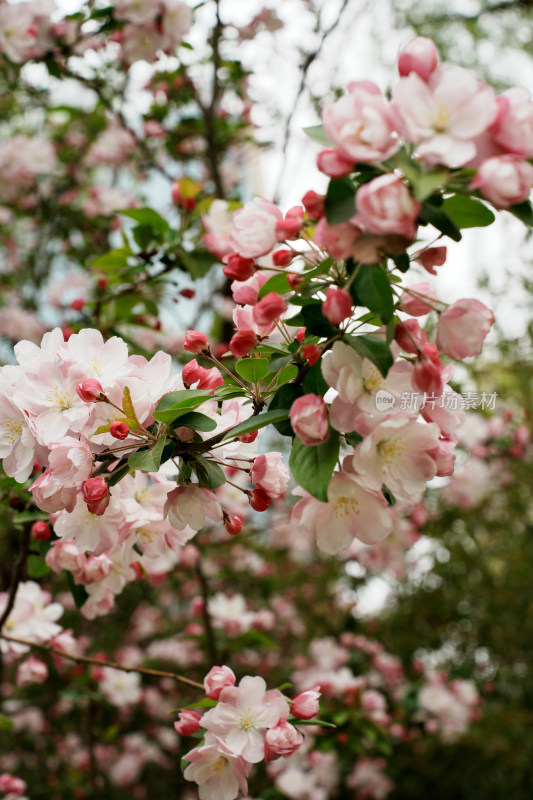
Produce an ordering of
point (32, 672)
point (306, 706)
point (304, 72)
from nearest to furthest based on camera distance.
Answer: point (306, 706) → point (32, 672) → point (304, 72)

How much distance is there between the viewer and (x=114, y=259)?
183cm

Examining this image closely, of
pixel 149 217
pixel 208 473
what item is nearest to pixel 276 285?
pixel 208 473

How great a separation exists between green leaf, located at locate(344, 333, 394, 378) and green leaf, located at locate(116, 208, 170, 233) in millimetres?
1085

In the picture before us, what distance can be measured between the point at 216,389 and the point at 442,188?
41 centimetres

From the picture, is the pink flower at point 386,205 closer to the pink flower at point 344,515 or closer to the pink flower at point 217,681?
the pink flower at point 344,515

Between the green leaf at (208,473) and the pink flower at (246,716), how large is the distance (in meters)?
0.38

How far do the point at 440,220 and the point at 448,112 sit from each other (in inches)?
4.2

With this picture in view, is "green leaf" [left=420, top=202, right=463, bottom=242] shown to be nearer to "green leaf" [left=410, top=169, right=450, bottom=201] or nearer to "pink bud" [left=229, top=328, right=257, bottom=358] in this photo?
"green leaf" [left=410, top=169, right=450, bottom=201]

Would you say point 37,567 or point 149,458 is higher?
point 149,458

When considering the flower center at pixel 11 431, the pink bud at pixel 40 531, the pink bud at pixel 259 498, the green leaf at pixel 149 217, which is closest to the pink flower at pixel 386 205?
the pink bud at pixel 259 498

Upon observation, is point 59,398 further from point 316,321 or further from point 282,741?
point 282,741

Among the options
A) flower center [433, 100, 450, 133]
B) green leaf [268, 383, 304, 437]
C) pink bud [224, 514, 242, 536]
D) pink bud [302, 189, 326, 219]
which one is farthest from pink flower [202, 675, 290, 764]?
flower center [433, 100, 450, 133]

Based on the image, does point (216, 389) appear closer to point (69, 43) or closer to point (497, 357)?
point (69, 43)

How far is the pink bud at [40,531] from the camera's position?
121 centimetres
